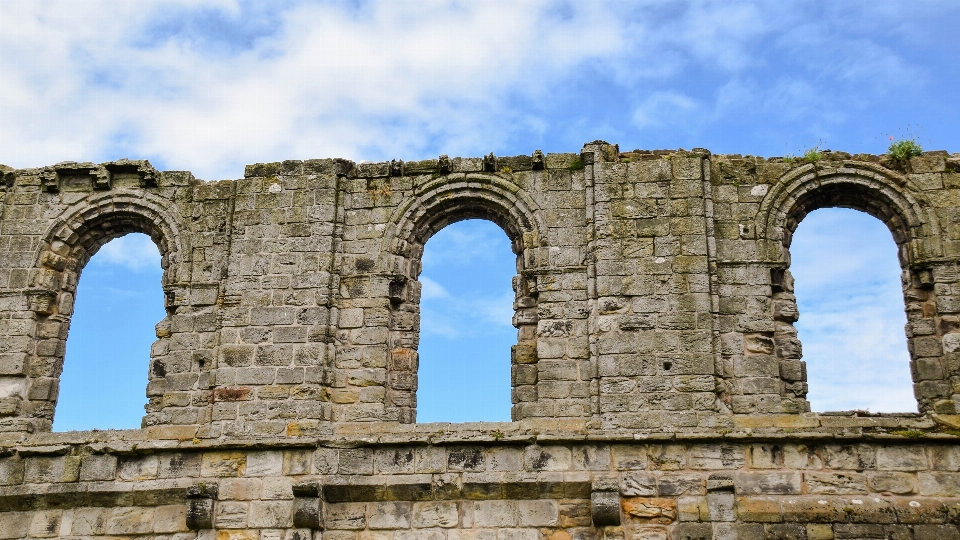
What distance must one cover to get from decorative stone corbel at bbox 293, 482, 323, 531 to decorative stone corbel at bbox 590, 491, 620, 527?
2977mm

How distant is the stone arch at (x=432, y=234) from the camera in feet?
40.0

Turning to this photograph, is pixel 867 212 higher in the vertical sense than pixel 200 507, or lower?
higher

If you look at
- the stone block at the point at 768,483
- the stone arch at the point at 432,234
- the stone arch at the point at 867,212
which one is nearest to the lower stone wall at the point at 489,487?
the stone block at the point at 768,483

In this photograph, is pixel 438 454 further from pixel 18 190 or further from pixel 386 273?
pixel 18 190

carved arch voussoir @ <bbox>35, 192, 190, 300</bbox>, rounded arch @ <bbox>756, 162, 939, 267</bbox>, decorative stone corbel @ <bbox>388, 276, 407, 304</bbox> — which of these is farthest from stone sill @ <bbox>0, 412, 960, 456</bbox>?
carved arch voussoir @ <bbox>35, 192, 190, 300</bbox>

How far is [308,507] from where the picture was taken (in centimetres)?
1115

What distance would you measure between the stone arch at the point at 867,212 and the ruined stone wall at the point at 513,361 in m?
0.03

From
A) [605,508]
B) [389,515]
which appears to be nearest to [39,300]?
[389,515]

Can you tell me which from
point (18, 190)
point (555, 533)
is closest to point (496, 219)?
point (555, 533)

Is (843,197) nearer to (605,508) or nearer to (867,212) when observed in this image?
(867,212)

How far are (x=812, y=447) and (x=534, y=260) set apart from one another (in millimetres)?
3818

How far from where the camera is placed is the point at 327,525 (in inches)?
446

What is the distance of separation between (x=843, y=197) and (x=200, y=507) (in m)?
8.47

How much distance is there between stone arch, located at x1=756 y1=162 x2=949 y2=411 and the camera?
11742 mm
